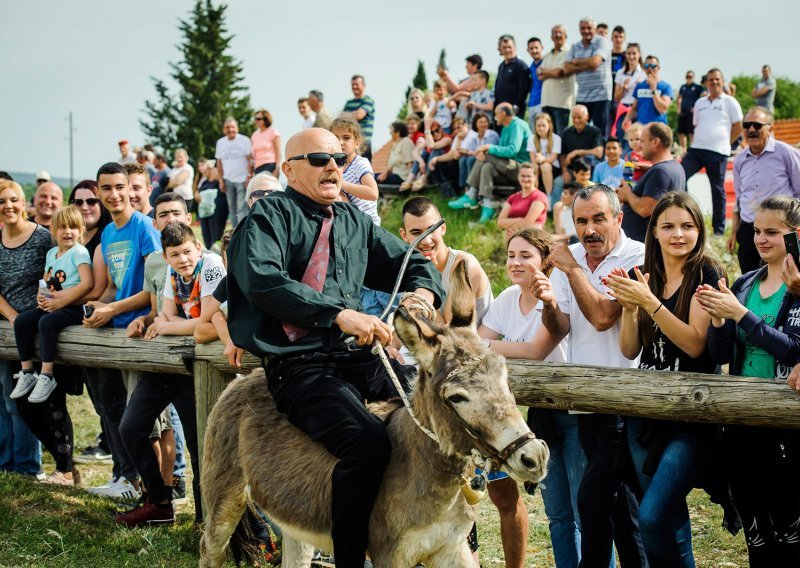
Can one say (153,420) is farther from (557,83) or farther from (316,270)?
(557,83)

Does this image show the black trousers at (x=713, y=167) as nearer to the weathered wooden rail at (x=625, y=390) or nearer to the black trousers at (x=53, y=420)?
the weathered wooden rail at (x=625, y=390)

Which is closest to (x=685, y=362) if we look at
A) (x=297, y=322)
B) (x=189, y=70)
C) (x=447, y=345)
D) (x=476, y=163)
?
(x=447, y=345)

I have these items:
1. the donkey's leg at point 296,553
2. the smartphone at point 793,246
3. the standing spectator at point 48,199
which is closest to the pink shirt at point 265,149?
the standing spectator at point 48,199

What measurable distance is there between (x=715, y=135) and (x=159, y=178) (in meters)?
11.9

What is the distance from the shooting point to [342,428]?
14.4ft

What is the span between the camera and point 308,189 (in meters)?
4.81

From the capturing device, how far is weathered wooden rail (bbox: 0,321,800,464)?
14.3 ft

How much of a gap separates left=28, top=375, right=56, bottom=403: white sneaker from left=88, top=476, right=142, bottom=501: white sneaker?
1025mm

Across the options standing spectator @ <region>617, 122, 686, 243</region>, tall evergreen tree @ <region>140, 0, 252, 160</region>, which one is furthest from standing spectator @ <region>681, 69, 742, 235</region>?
tall evergreen tree @ <region>140, 0, 252, 160</region>

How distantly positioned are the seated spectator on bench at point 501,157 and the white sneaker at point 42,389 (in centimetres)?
825

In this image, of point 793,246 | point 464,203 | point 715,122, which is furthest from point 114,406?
point 715,122

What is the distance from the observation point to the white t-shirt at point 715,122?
1304 cm

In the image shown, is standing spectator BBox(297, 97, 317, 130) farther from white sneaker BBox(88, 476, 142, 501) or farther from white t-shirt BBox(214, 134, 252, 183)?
white sneaker BBox(88, 476, 142, 501)

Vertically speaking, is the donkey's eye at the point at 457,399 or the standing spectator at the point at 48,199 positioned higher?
the standing spectator at the point at 48,199
